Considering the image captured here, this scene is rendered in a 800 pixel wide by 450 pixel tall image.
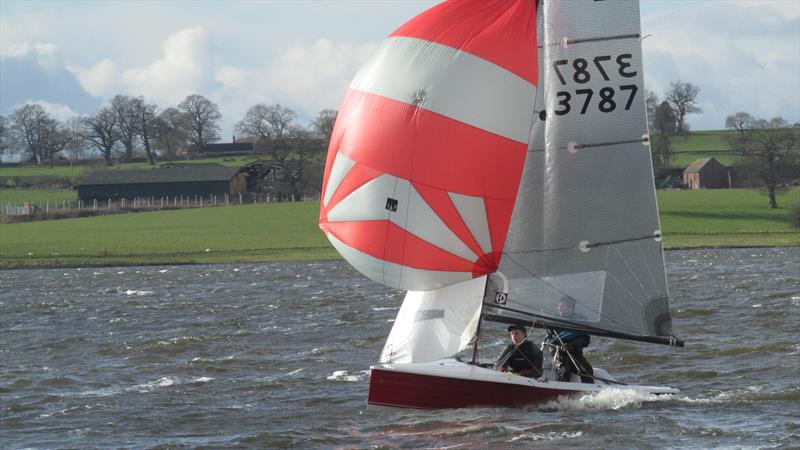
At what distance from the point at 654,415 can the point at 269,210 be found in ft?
279

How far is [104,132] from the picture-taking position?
510ft

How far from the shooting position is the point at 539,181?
18.2 metres

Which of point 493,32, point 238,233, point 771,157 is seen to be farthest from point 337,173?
point 771,157

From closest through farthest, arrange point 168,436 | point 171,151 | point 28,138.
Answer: point 168,436 < point 171,151 < point 28,138

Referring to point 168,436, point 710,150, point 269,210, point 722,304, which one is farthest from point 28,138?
point 168,436

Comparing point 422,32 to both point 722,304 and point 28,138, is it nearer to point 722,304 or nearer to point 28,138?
point 722,304

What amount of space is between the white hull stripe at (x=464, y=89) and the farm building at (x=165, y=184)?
325 ft

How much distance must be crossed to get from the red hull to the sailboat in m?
0.03

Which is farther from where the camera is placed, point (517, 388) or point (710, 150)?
point (710, 150)

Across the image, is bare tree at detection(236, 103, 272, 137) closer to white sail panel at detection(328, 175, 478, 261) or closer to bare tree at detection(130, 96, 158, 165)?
bare tree at detection(130, 96, 158, 165)

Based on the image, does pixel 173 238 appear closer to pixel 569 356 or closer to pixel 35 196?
pixel 35 196

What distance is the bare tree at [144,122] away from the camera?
6107 inches

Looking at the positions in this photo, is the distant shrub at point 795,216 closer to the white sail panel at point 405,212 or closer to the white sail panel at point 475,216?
the white sail panel at point 475,216

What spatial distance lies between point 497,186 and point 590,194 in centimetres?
138
